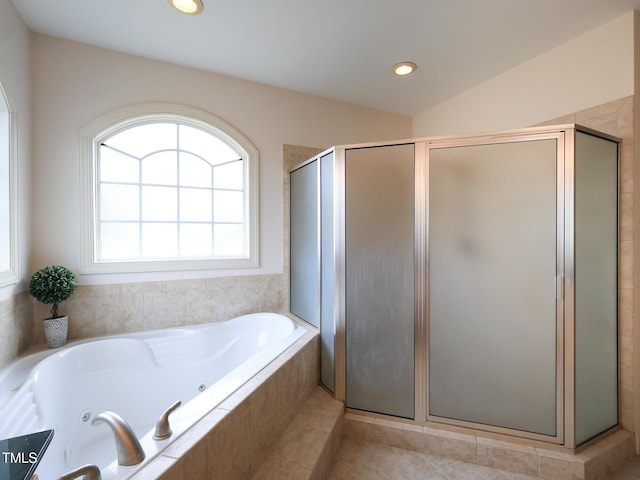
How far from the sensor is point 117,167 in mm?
2047

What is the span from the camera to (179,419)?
39.1 inches

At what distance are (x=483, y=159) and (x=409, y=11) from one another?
0.92 meters

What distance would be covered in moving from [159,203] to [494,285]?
233cm

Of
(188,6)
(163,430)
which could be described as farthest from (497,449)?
(188,6)

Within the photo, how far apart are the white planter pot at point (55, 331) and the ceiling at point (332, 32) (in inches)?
69.3

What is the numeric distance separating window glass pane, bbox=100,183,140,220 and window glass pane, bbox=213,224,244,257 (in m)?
0.58

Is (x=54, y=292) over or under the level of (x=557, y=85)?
under

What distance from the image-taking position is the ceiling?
154 cm

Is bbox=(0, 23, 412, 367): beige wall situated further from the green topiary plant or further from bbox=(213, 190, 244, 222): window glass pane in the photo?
bbox=(213, 190, 244, 222): window glass pane

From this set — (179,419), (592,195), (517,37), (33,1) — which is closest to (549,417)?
(592,195)

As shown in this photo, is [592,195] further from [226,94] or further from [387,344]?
[226,94]

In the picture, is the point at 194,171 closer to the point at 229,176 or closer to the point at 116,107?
the point at 229,176

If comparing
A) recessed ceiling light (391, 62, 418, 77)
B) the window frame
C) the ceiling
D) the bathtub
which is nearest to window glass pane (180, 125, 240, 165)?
the ceiling

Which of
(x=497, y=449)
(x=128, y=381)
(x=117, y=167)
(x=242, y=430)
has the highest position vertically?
(x=117, y=167)
